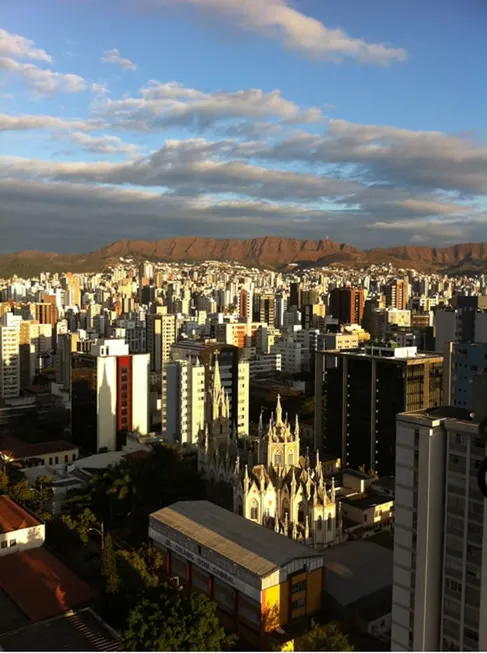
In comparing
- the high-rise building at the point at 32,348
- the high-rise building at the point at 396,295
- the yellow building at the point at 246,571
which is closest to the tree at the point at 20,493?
the yellow building at the point at 246,571

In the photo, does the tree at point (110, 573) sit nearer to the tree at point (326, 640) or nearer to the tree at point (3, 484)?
the tree at point (326, 640)

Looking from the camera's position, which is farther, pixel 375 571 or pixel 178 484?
pixel 178 484

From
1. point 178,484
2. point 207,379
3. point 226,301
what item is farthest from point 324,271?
point 178,484

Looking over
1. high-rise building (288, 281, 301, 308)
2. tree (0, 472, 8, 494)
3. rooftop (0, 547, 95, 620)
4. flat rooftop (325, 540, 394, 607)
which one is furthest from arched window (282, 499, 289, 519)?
high-rise building (288, 281, 301, 308)

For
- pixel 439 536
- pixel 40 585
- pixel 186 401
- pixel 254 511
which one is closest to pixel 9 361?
pixel 186 401

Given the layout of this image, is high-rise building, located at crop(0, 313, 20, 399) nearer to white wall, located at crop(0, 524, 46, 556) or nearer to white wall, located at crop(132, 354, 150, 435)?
white wall, located at crop(132, 354, 150, 435)

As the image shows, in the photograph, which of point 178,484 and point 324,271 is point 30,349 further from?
point 324,271
